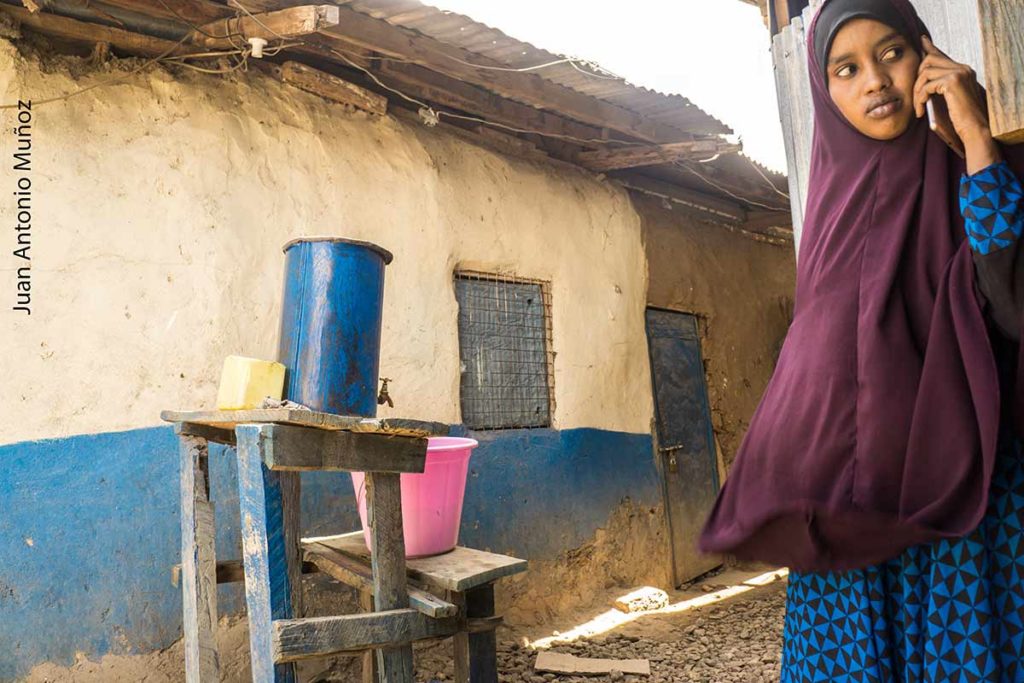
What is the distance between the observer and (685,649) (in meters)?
4.26

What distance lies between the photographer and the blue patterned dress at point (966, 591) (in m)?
1.02

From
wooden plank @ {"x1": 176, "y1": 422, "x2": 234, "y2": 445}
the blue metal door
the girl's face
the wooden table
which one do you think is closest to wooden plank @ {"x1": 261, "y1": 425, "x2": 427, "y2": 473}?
the wooden table

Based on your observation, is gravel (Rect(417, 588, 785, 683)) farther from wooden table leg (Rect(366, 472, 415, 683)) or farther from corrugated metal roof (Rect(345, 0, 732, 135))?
corrugated metal roof (Rect(345, 0, 732, 135))

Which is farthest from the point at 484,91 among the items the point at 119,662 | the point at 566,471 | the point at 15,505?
the point at 119,662

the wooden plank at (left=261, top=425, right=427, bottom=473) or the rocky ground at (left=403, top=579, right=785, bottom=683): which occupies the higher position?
the wooden plank at (left=261, top=425, right=427, bottom=473)

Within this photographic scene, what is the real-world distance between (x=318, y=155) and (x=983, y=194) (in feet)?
11.4

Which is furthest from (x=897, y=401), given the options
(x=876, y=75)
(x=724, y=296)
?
(x=724, y=296)

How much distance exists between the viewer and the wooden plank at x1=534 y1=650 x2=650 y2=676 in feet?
12.5

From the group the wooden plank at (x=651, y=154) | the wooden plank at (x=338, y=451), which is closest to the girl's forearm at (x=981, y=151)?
the wooden plank at (x=338, y=451)

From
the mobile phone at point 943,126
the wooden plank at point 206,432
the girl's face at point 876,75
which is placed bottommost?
the wooden plank at point 206,432

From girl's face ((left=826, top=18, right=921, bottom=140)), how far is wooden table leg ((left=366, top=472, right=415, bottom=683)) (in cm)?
158

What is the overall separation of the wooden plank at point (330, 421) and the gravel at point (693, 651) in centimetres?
182

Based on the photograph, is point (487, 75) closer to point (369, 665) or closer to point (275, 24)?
point (275, 24)

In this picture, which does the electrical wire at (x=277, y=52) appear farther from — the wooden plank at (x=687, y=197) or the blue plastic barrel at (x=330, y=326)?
the blue plastic barrel at (x=330, y=326)
